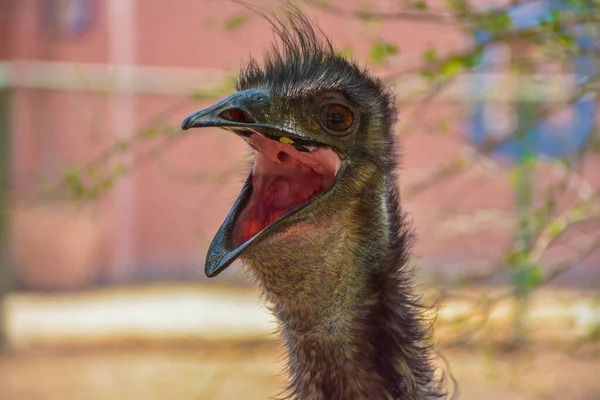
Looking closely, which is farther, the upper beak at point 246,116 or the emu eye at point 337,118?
the emu eye at point 337,118

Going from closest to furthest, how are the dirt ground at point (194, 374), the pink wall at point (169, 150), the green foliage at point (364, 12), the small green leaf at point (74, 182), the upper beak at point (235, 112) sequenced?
1. the upper beak at point (235, 112)
2. the green foliage at point (364, 12)
3. the small green leaf at point (74, 182)
4. the dirt ground at point (194, 374)
5. the pink wall at point (169, 150)

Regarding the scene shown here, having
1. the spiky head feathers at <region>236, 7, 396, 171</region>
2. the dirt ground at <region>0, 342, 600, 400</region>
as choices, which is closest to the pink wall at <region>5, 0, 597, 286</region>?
the dirt ground at <region>0, 342, 600, 400</region>

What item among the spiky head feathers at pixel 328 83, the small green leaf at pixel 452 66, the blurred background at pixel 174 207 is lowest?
the spiky head feathers at pixel 328 83

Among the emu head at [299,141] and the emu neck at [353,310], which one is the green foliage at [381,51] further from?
the emu neck at [353,310]

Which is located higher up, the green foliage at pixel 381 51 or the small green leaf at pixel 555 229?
the green foliage at pixel 381 51

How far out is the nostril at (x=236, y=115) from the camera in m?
2.10

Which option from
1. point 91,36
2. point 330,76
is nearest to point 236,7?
point 91,36

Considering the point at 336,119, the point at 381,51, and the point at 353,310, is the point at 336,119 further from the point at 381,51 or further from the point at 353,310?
the point at 381,51

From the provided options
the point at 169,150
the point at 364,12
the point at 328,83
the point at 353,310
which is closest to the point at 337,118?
the point at 328,83

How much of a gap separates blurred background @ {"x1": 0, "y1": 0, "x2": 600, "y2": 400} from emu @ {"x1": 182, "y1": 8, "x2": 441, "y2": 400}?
2203 mm

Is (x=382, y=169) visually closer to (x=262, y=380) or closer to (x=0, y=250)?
(x=262, y=380)

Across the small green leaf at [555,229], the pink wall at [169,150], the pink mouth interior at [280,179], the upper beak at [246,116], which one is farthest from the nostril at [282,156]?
the pink wall at [169,150]

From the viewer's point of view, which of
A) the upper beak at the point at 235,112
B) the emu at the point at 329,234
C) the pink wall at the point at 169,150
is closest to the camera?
the upper beak at the point at 235,112

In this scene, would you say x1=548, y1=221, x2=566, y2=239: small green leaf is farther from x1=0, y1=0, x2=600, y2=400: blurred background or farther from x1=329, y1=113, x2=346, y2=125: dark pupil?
x1=329, y1=113, x2=346, y2=125: dark pupil
